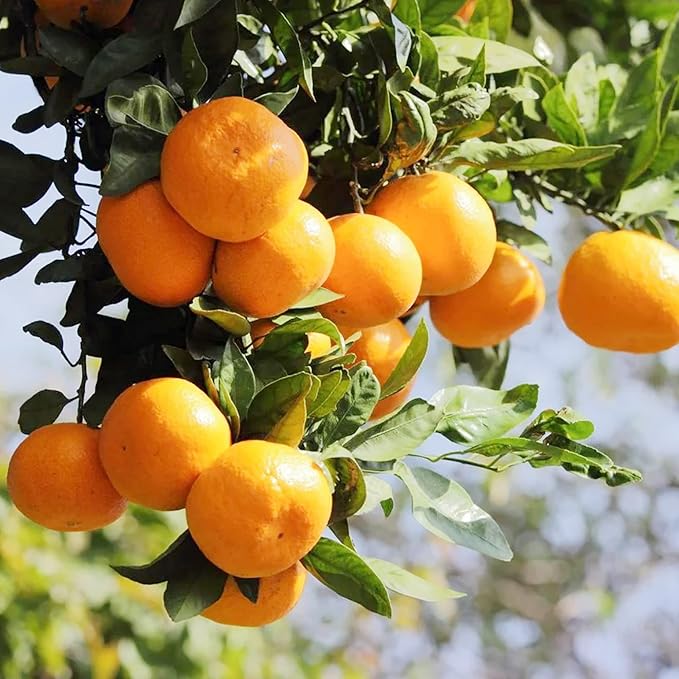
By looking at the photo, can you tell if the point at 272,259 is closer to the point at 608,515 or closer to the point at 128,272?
the point at 128,272

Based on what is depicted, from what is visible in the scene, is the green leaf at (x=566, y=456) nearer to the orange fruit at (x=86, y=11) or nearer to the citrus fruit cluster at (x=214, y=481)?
the citrus fruit cluster at (x=214, y=481)

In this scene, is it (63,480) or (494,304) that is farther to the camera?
(494,304)

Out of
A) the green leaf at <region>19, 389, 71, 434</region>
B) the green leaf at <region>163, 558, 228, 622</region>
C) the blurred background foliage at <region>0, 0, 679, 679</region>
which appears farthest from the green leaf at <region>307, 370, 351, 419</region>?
the blurred background foliage at <region>0, 0, 679, 679</region>

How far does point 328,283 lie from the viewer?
833 millimetres

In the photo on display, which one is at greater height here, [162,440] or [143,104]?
[143,104]

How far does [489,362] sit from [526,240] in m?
0.15

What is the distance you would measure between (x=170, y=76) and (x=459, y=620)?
14.4 feet

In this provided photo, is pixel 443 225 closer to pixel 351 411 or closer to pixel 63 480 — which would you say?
pixel 351 411

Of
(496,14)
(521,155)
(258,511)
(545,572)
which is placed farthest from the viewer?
(545,572)

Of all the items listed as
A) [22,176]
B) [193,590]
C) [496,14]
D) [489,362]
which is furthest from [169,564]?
[496,14]

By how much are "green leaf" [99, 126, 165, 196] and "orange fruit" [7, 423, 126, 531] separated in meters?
0.18

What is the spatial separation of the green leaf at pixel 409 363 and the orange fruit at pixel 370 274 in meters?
0.03

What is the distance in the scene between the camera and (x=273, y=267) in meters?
0.73

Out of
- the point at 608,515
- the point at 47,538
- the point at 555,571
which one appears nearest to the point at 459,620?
the point at 555,571
